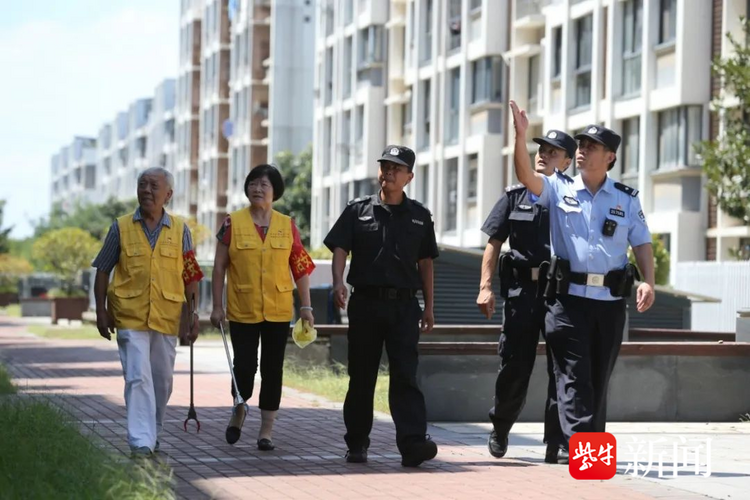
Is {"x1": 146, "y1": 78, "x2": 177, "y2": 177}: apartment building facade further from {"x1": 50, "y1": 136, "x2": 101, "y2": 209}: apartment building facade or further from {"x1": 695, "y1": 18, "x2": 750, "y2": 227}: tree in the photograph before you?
{"x1": 695, "y1": 18, "x2": 750, "y2": 227}: tree

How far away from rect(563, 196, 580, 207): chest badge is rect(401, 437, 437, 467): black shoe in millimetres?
1808

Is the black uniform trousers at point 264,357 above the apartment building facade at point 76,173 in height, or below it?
below

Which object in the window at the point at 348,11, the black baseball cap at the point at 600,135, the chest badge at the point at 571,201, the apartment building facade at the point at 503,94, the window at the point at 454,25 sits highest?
the window at the point at 348,11

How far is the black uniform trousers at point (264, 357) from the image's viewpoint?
11312 millimetres

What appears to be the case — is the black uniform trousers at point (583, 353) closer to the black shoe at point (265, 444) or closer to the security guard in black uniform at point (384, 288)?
the security guard in black uniform at point (384, 288)

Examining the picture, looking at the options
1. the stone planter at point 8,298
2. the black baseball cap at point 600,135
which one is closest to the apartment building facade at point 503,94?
the black baseball cap at point 600,135

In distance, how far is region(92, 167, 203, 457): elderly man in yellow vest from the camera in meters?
10.5

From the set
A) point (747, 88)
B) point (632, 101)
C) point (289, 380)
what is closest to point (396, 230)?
point (289, 380)

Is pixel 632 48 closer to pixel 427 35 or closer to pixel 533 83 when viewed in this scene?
pixel 533 83

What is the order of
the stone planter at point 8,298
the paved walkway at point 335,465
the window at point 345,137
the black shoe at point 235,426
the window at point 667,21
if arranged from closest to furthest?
the paved walkway at point 335,465
the black shoe at point 235,426
the window at point 667,21
the window at point 345,137
the stone planter at point 8,298

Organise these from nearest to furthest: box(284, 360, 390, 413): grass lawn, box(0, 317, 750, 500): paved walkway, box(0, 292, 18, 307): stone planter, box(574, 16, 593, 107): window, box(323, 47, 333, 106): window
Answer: box(0, 317, 750, 500): paved walkway → box(284, 360, 390, 413): grass lawn → box(574, 16, 593, 107): window → box(323, 47, 333, 106): window → box(0, 292, 18, 307): stone planter

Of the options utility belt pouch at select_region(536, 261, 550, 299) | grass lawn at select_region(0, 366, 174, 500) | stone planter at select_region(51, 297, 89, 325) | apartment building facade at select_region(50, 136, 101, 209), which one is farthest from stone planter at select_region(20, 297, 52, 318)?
apartment building facade at select_region(50, 136, 101, 209)

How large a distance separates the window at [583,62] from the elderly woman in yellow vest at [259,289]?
31790mm

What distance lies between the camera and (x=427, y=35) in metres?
55.0
